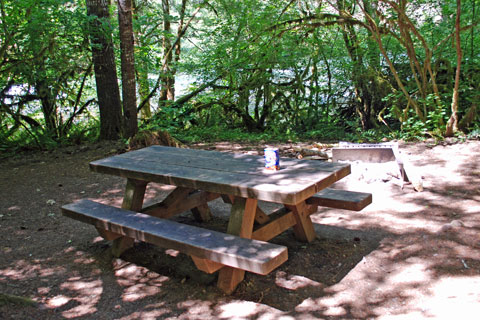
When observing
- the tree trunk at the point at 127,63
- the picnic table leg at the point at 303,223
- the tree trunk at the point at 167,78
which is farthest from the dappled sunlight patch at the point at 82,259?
the tree trunk at the point at 167,78

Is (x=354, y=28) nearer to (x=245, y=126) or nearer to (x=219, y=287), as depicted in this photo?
(x=245, y=126)

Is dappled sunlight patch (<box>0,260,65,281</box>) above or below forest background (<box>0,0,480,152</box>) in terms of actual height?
below

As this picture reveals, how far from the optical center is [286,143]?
825cm

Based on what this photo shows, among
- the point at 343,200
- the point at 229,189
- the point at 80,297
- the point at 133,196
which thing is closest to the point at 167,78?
the point at 133,196

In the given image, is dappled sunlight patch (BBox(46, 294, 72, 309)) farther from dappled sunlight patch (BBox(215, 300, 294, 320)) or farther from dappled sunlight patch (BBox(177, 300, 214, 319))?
dappled sunlight patch (BBox(215, 300, 294, 320))

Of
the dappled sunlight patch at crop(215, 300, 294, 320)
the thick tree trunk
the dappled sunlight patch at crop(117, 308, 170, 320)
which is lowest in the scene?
the dappled sunlight patch at crop(117, 308, 170, 320)

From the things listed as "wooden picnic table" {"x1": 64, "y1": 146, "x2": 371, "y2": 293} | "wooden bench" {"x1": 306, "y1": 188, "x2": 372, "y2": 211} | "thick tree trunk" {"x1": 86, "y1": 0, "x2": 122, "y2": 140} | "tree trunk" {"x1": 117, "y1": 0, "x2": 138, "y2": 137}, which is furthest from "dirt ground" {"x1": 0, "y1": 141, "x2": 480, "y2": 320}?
"thick tree trunk" {"x1": 86, "y1": 0, "x2": 122, "y2": 140}

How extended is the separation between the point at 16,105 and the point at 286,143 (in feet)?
18.8

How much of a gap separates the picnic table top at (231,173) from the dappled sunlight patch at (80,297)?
2.96 ft

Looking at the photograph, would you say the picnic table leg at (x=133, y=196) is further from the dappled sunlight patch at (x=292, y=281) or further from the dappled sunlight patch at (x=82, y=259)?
the dappled sunlight patch at (x=292, y=281)

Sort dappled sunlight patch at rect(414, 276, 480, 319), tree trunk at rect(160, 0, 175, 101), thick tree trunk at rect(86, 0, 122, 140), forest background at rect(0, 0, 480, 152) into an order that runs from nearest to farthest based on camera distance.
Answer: dappled sunlight patch at rect(414, 276, 480, 319) < forest background at rect(0, 0, 480, 152) < thick tree trunk at rect(86, 0, 122, 140) < tree trunk at rect(160, 0, 175, 101)

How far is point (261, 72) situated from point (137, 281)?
741 cm

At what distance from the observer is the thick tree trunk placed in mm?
7746

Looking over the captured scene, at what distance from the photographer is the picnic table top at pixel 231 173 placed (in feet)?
8.62
